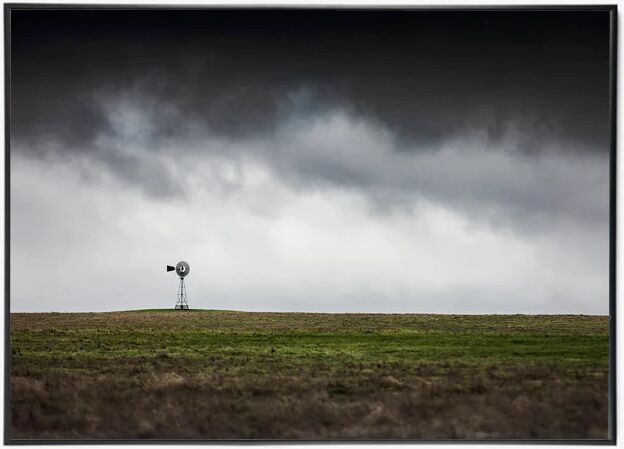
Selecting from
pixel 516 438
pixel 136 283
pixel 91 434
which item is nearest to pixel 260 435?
pixel 91 434

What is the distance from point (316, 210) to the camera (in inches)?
526

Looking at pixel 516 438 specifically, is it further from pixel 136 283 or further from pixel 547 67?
pixel 136 283

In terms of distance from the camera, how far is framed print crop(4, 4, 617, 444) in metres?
7.09

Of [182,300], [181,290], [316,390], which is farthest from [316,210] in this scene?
[182,300]

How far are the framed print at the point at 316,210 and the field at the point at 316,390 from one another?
0.04 meters

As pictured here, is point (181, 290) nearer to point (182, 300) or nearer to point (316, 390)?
point (182, 300)

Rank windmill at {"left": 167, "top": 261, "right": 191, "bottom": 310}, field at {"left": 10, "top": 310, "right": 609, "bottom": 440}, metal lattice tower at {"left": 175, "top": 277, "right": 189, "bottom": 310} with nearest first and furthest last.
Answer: field at {"left": 10, "top": 310, "right": 609, "bottom": 440}, windmill at {"left": 167, "top": 261, "right": 191, "bottom": 310}, metal lattice tower at {"left": 175, "top": 277, "right": 189, "bottom": 310}

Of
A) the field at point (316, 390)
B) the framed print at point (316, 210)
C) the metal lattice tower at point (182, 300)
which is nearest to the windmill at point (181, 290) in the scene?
the metal lattice tower at point (182, 300)

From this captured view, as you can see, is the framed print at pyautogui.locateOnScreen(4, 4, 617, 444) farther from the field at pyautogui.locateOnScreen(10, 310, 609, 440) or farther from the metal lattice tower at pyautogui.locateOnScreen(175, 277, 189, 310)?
the metal lattice tower at pyautogui.locateOnScreen(175, 277, 189, 310)

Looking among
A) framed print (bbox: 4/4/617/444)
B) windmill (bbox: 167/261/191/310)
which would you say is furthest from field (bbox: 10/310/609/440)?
windmill (bbox: 167/261/191/310)

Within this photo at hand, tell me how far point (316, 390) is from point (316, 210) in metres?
6.09

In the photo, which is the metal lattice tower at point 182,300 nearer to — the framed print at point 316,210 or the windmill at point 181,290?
the windmill at point 181,290

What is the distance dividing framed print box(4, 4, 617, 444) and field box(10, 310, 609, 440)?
0.04 m

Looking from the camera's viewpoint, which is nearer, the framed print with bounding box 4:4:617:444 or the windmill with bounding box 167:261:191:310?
the framed print with bounding box 4:4:617:444
